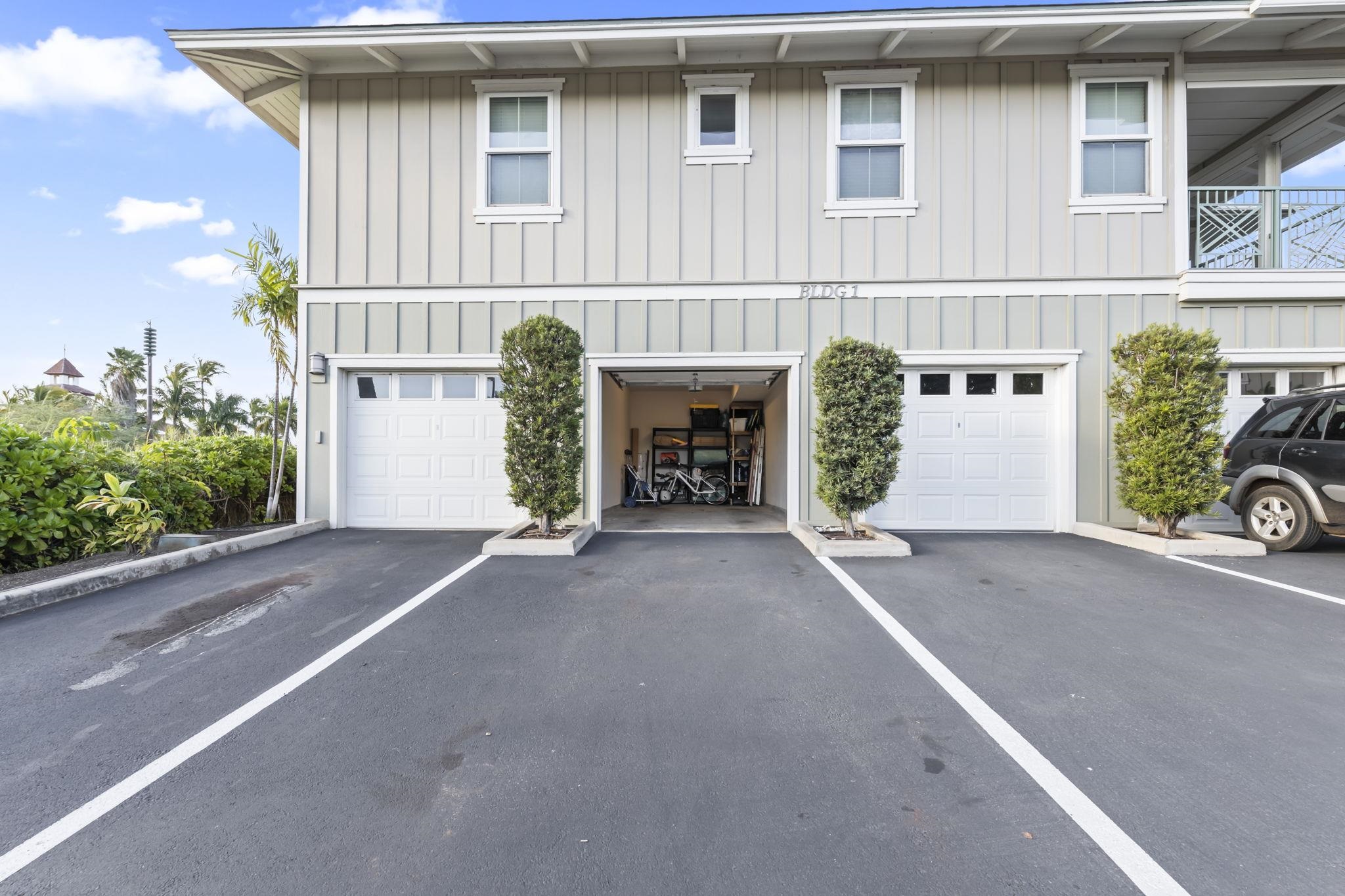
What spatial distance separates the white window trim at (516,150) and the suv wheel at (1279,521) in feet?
27.2

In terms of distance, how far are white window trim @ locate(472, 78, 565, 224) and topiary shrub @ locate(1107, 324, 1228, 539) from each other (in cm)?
678

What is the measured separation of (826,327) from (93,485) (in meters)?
7.56

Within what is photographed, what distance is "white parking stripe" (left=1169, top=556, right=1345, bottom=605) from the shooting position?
3.79 meters

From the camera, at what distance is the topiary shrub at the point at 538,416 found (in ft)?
17.3

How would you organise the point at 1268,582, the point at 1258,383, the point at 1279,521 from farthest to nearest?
the point at 1258,383
the point at 1279,521
the point at 1268,582

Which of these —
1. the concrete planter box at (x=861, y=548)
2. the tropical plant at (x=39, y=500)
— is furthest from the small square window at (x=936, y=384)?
the tropical plant at (x=39, y=500)

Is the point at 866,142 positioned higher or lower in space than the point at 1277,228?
higher

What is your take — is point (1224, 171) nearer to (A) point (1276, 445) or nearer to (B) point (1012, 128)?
(B) point (1012, 128)

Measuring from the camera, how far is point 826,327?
647 centimetres

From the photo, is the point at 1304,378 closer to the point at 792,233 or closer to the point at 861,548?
the point at 861,548

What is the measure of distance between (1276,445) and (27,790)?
9080 millimetres

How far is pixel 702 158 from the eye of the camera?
21.4 feet

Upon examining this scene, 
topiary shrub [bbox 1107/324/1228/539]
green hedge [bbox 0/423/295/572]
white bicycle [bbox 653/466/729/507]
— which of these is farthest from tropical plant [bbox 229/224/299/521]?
topiary shrub [bbox 1107/324/1228/539]

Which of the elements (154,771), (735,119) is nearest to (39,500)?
(154,771)
